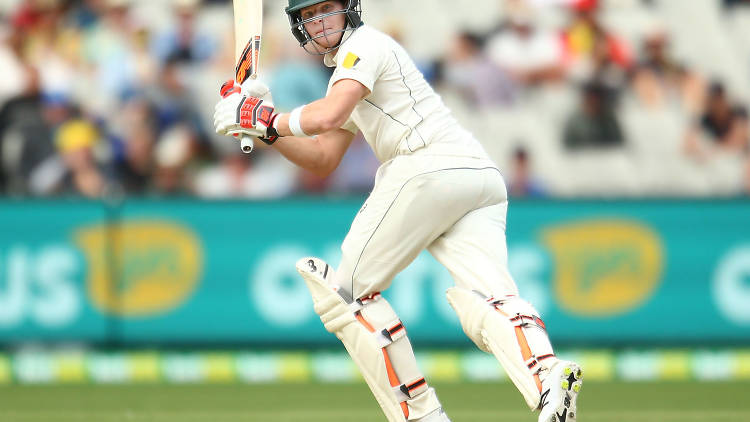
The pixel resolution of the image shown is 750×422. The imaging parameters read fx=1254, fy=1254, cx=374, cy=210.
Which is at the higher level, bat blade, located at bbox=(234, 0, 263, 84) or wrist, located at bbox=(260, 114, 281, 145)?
bat blade, located at bbox=(234, 0, 263, 84)

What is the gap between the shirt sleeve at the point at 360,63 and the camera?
4.12 m

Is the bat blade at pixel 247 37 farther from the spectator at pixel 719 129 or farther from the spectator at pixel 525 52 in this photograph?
the spectator at pixel 719 129

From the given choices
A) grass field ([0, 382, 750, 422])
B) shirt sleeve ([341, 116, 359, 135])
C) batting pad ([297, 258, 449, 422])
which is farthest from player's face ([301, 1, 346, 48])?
grass field ([0, 382, 750, 422])

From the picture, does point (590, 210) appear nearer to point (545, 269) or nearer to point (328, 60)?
point (545, 269)

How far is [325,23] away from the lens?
4.31 m

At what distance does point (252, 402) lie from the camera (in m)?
6.37

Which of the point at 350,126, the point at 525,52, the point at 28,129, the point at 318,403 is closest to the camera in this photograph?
the point at 350,126

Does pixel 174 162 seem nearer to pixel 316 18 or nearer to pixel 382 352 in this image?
pixel 316 18

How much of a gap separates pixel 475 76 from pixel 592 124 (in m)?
0.95

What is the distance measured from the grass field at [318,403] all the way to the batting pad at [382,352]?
1.19 m

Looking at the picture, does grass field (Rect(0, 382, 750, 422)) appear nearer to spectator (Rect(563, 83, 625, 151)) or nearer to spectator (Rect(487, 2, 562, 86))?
spectator (Rect(563, 83, 625, 151))

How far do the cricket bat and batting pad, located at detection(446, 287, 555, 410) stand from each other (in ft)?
3.53

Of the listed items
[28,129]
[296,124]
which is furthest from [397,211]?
[28,129]

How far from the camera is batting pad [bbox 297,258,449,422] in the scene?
430cm
